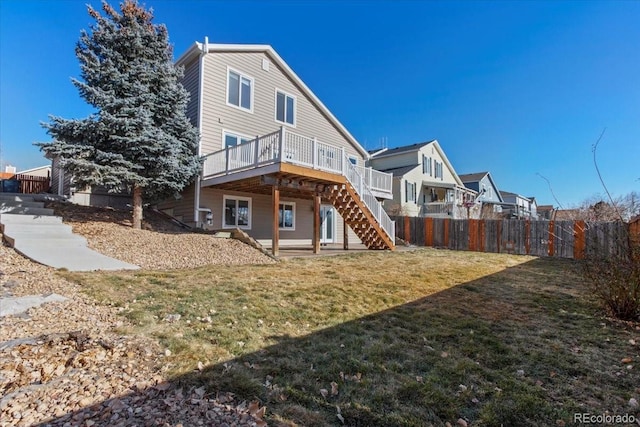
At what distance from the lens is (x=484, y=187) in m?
36.6

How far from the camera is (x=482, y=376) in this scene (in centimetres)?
310

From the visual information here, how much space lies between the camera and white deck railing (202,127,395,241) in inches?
399

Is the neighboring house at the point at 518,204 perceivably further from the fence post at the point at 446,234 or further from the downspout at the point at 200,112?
the downspout at the point at 200,112

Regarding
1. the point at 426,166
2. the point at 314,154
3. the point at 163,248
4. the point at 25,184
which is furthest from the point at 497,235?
the point at 25,184

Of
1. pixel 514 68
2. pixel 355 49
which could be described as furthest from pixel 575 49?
pixel 355 49

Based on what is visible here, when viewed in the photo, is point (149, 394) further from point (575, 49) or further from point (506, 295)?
point (575, 49)

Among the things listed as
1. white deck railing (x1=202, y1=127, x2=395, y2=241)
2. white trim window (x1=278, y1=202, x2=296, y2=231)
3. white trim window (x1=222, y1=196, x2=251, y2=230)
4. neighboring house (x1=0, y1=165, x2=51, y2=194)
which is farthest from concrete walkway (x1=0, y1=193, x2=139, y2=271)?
neighboring house (x1=0, y1=165, x2=51, y2=194)

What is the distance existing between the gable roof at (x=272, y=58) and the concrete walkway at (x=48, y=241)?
7.31 m

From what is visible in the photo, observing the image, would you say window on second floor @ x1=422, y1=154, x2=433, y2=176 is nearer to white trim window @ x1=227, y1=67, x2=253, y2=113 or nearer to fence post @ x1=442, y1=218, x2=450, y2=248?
fence post @ x1=442, y1=218, x2=450, y2=248

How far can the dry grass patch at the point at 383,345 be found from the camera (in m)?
2.62

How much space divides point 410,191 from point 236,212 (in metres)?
17.8

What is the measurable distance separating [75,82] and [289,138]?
615 cm

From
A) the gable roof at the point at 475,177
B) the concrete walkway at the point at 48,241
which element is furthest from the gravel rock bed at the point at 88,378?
the gable roof at the point at 475,177

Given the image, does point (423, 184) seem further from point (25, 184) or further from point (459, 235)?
point (25, 184)
